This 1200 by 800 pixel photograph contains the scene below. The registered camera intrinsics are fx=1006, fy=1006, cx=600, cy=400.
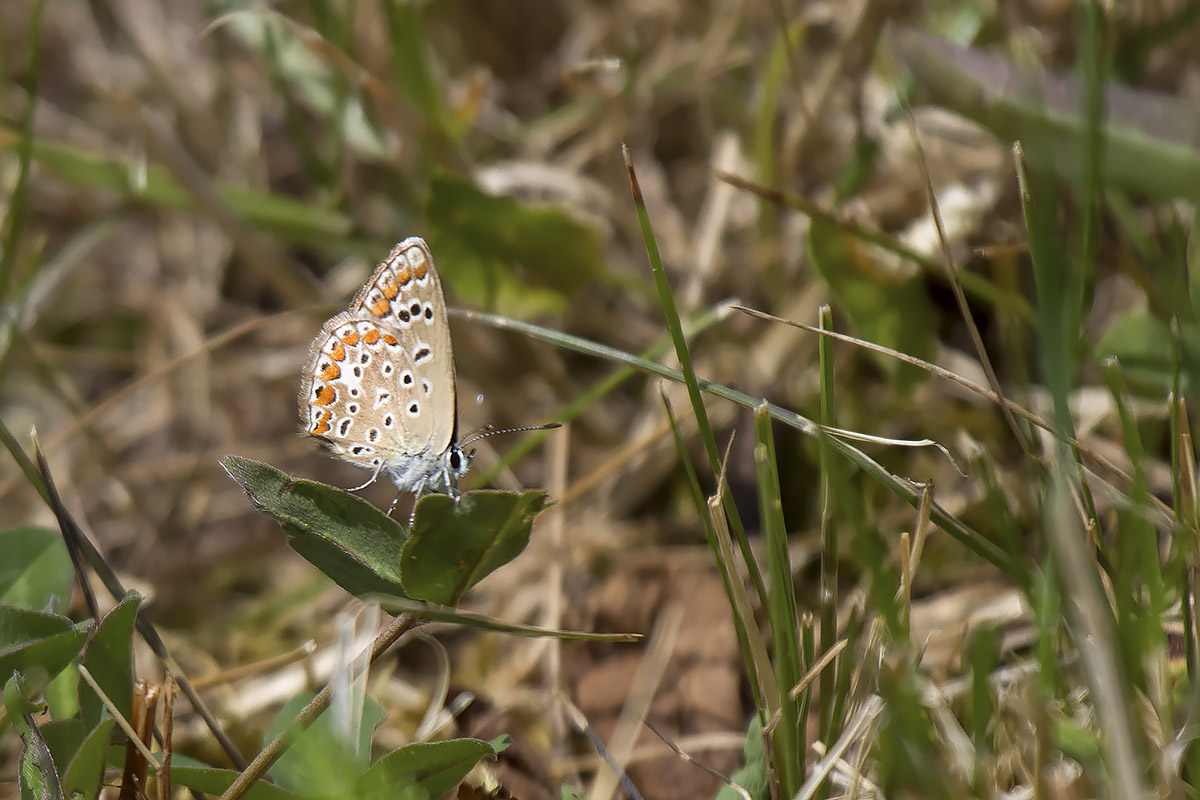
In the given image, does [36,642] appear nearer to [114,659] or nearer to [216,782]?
[114,659]

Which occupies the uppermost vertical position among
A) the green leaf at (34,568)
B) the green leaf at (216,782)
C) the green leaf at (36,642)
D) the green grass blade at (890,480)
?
the green grass blade at (890,480)

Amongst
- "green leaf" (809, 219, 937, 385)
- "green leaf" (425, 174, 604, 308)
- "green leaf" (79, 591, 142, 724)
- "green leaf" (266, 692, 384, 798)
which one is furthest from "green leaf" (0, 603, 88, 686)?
"green leaf" (809, 219, 937, 385)

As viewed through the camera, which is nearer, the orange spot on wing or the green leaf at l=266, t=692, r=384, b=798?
the green leaf at l=266, t=692, r=384, b=798

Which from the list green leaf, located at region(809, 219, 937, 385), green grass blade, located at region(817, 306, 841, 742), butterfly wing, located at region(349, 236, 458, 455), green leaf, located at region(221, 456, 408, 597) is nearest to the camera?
green leaf, located at region(221, 456, 408, 597)

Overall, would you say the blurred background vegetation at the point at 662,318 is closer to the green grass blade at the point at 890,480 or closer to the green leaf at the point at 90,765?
the green grass blade at the point at 890,480

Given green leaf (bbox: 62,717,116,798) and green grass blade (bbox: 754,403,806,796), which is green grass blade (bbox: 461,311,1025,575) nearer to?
green grass blade (bbox: 754,403,806,796)

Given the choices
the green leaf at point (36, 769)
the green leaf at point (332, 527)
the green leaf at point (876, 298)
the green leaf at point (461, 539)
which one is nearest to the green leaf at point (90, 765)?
the green leaf at point (36, 769)

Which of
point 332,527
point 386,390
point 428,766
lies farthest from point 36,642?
point 386,390

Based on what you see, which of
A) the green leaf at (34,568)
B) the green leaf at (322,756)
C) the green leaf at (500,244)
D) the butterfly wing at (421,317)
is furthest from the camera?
the green leaf at (500,244)
